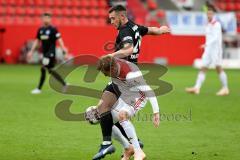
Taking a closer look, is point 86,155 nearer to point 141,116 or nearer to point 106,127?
point 106,127

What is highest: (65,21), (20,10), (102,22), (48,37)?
(48,37)

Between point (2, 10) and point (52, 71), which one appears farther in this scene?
point (2, 10)

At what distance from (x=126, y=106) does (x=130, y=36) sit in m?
0.95

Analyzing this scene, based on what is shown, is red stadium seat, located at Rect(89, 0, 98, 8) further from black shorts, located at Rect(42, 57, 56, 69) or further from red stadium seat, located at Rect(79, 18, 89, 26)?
black shorts, located at Rect(42, 57, 56, 69)

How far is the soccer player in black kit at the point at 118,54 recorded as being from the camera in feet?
28.6

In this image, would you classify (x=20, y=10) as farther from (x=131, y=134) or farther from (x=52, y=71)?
(x=131, y=134)

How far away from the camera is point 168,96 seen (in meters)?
17.6

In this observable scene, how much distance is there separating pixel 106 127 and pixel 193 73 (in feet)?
57.3

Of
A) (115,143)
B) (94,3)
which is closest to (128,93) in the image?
(115,143)

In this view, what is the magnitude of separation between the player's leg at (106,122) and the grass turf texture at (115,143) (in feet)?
1.50

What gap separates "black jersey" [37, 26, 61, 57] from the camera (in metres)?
18.5

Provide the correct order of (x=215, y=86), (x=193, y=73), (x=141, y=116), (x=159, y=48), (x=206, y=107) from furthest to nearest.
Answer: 1. (x=159, y=48)
2. (x=193, y=73)
3. (x=215, y=86)
4. (x=206, y=107)
5. (x=141, y=116)

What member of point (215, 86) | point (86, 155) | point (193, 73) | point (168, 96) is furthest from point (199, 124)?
point (193, 73)

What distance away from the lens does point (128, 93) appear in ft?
30.1
